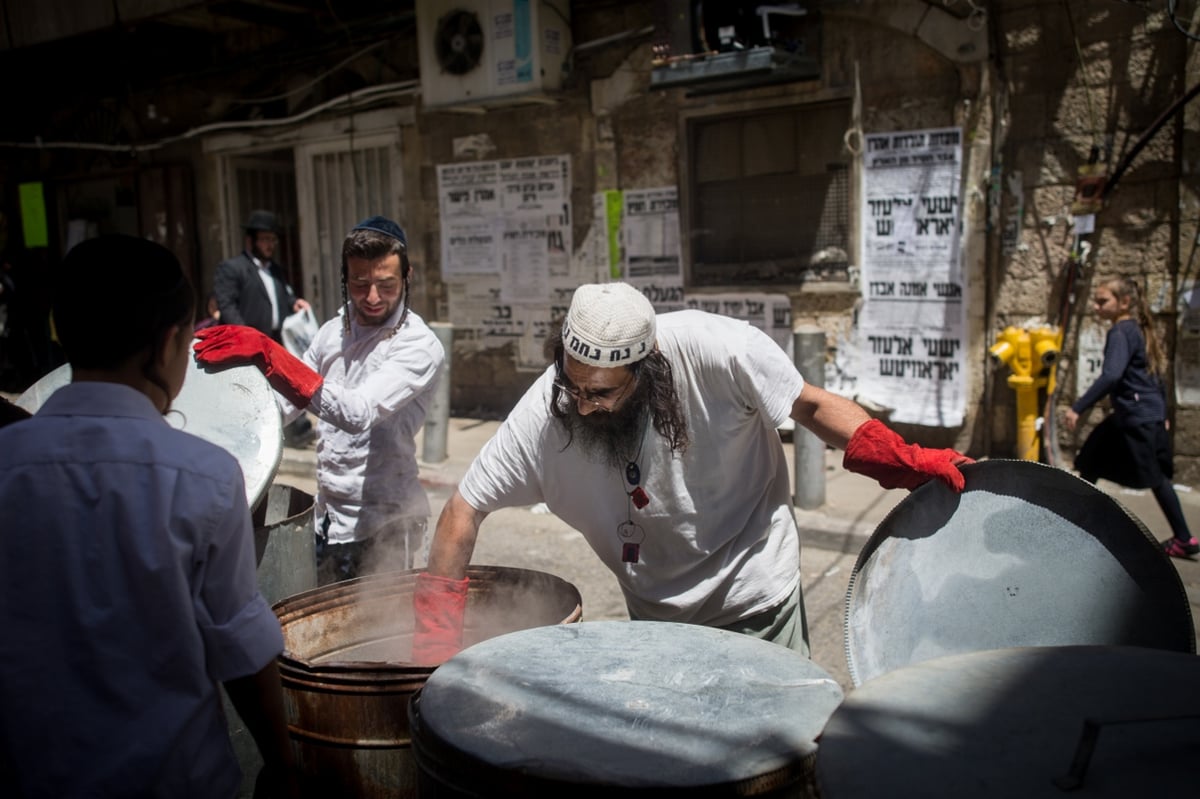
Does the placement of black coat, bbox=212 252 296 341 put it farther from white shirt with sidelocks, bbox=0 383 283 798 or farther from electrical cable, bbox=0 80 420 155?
white shirt with sidelocks, bbox=0 383 283 798

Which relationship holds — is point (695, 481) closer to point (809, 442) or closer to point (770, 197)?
point (809, 442)

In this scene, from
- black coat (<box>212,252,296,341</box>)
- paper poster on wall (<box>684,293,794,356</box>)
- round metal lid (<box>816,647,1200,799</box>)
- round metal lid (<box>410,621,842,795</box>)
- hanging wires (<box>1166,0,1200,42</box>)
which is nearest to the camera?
round metal lid (<box>816,647,1200,799</box>)

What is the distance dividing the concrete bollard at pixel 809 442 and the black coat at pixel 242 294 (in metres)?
4.19

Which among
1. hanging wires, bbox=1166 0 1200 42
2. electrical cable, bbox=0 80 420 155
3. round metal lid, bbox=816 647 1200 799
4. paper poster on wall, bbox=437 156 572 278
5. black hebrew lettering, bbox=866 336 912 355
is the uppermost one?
electrical cable, bbox=0 80 420 155

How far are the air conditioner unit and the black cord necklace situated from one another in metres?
6.32

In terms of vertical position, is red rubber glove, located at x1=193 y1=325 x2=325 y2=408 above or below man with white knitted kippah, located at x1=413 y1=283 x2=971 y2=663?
above

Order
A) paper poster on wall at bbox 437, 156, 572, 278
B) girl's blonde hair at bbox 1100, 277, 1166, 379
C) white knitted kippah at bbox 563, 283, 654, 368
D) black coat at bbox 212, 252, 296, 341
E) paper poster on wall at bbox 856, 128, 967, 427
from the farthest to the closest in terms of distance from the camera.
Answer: paper poster on wall at bbox 437, 156, 572, 278 < black coat at bbox 212, 252, 296, 341 < paper poster on wall at bbox 856, 128, 967, 427 < girl's blonde hair at bbox 1100, 277, 1166, 379 < white knitted kippah at bbox 563, 283, 654, 368

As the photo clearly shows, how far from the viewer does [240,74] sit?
415 inches

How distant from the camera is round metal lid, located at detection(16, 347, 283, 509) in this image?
8.73 ft

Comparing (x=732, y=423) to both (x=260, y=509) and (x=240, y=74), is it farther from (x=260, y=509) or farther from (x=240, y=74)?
(x=240, y=74)

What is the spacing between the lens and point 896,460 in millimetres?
2213

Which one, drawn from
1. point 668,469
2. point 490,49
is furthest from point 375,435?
point 490,49

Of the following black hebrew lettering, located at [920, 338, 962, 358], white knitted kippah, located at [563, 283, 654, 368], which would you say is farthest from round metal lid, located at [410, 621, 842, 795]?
black hebrew lettering, located at [920, 338, 962, 358]

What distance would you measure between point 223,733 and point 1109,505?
5.41ft
